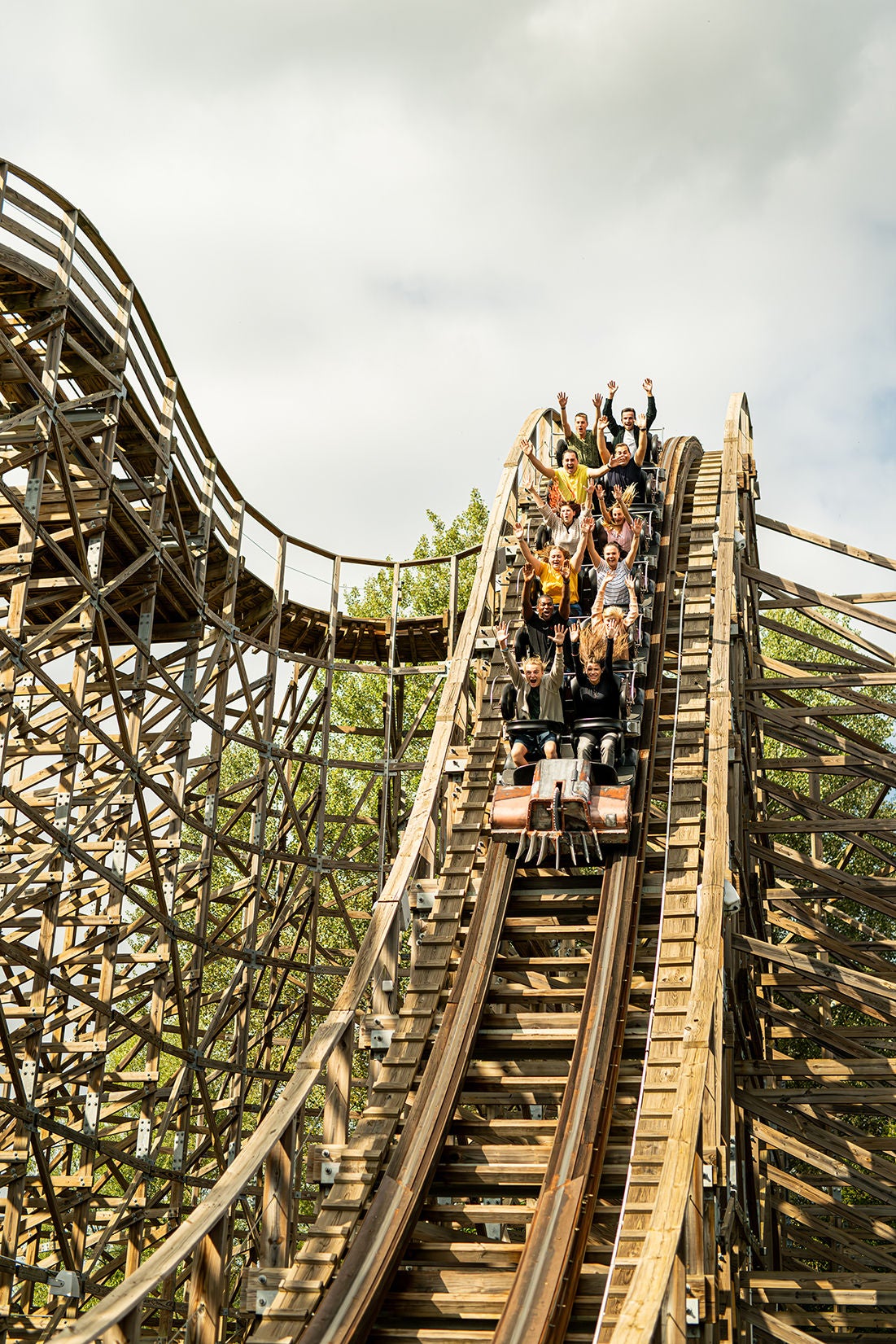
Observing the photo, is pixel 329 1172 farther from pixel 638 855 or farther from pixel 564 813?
pixel 638 855

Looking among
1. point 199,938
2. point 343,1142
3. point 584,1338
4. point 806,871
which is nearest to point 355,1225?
point 343,1142

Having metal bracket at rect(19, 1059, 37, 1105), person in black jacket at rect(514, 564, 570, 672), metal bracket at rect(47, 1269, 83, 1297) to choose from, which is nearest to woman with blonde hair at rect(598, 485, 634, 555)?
person in black jacket at rect(514, 564, 570, 672)

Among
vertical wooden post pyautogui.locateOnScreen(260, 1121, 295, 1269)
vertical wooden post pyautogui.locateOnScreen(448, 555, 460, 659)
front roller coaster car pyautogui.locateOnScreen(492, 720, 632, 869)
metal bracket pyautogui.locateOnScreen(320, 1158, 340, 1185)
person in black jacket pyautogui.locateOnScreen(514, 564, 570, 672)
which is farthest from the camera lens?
vertical wooden post pyautogui.locateOnScreen(448, 555, 460, 659)

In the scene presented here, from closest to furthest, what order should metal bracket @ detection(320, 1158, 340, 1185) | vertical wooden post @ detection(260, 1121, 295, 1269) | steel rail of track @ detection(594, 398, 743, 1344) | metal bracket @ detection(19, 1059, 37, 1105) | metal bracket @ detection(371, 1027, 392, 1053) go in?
steel rail of track @ detection(594, 398, 743, 1344) → vertical wooden post @ detection(260, 1121, 295, 1269) → metal bracket @ detection(320, 1158, 340, 1185) → metal bracket @ detection(371, 1027, 392, 1053) → metal bracket @ detection(19, 1059, 37, 1105)

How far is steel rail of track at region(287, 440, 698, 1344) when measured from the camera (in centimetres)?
659

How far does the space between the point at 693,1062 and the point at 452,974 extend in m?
2.44

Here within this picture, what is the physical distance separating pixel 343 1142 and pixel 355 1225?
52 cm

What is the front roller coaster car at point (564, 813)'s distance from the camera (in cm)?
920

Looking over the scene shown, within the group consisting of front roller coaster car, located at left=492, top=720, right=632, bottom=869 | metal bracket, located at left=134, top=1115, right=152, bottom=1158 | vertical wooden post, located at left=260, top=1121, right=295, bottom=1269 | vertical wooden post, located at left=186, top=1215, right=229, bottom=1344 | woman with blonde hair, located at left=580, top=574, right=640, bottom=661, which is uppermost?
woman with blonde hair, located at left=580, top=574, right=640, bottom=661

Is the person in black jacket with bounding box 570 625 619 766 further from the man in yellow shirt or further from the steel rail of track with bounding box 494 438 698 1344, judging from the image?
the man in yellow shirt

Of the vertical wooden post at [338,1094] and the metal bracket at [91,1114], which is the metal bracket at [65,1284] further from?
the vertical wooden post at [338,1094]

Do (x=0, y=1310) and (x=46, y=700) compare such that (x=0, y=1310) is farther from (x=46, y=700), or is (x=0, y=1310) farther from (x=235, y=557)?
(x=235, y=557)

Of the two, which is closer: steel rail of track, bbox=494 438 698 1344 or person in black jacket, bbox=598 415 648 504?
steel rail of track, bbox=494 438 698 1344

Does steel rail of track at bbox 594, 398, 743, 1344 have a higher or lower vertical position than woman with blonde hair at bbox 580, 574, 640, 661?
lower
